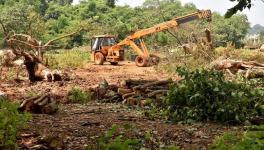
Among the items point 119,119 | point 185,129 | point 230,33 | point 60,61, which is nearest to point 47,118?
point 119,119

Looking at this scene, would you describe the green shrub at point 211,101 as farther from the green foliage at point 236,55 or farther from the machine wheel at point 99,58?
the machine wheel at point 99,58

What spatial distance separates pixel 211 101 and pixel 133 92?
2.92 metres

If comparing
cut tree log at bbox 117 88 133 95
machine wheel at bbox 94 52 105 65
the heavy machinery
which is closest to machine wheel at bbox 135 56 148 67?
the heavy machinery

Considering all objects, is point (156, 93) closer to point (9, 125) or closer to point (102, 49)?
point (9, 125)

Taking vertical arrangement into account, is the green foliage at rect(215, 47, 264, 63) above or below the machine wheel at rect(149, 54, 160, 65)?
above

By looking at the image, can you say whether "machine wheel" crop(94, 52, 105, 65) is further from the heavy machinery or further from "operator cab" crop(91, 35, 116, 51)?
"operator cab" crop(91, 35, 116, 51)

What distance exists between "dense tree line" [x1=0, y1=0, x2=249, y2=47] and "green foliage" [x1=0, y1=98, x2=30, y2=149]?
69.2 ft

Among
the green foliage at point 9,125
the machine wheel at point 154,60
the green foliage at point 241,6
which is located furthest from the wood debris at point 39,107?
the machine wheel at point 154,60

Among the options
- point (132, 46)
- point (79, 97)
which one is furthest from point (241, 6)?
point (132, 46)

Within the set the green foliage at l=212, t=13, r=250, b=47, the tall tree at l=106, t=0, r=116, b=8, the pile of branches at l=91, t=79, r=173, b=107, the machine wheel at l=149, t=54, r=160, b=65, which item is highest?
the tall tree at l=106, t=0, r=116, b=8

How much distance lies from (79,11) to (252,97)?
4345 centimetres

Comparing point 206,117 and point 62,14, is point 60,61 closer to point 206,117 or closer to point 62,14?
point 206,117

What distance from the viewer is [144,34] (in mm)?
21016

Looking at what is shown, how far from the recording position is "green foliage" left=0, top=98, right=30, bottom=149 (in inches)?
189
